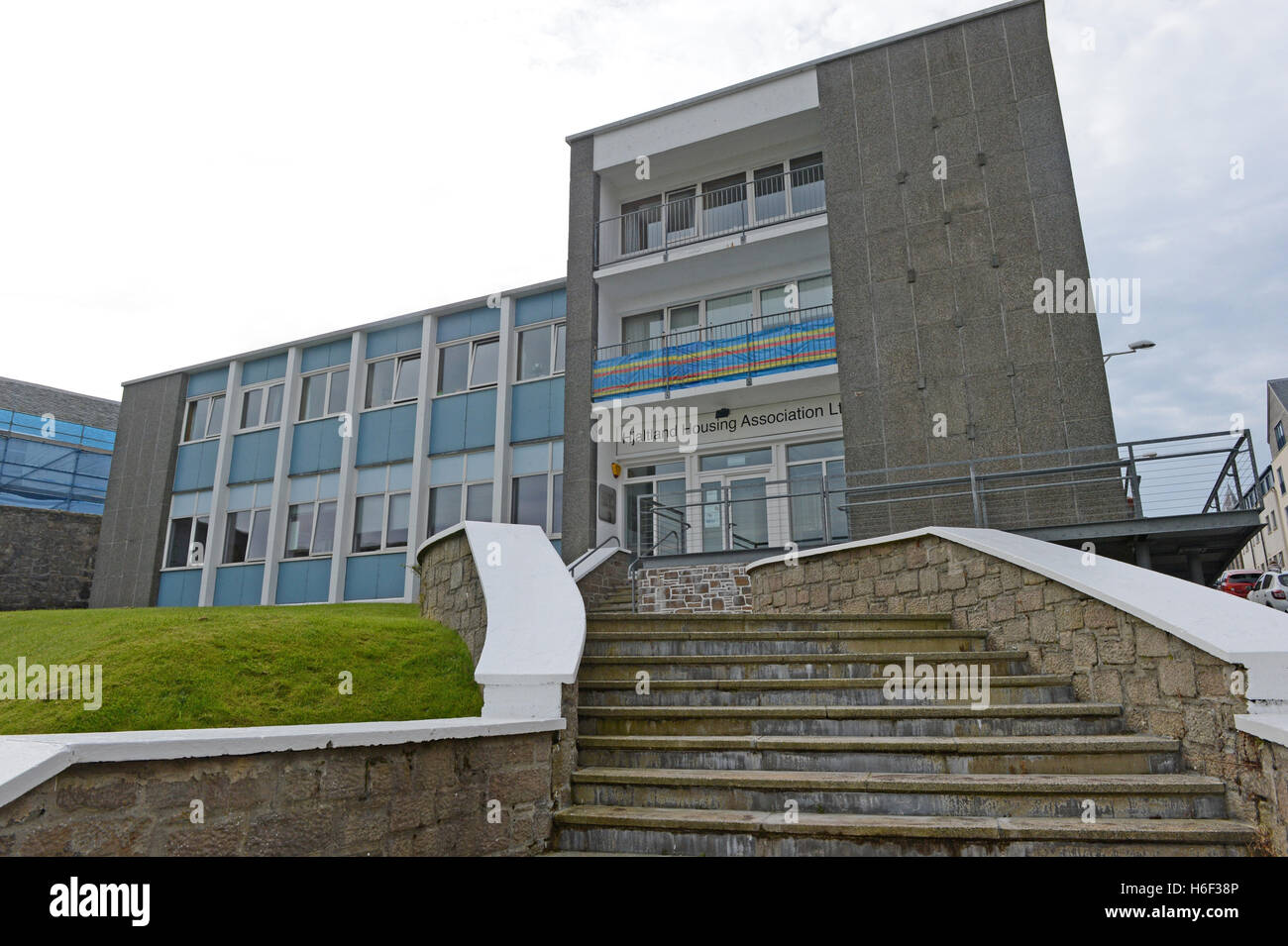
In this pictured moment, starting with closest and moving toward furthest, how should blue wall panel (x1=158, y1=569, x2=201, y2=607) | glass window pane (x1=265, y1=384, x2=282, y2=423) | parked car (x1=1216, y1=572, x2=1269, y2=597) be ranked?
blue wall panel (x1=158, y1=569, x2=201, y2=607) < glass window pane (x1=265, y1=384, x2=282, y2=423) < parked car (x1=1216, y1=572, x2=1269, y2=597)

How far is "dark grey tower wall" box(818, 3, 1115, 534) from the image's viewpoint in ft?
39.2

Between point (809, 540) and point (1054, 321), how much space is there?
493cm

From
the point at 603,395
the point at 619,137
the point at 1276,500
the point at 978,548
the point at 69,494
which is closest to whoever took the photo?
the point at 978,548

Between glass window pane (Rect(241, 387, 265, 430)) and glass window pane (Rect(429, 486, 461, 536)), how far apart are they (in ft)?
21.0

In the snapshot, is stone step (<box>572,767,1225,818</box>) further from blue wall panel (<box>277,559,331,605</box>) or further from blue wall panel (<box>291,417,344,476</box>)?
blue wall panel (<box>291,417,344,476</box>)

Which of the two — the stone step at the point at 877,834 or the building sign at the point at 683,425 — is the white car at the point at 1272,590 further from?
the stone step at the point at 877,834

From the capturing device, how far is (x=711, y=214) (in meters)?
16.2

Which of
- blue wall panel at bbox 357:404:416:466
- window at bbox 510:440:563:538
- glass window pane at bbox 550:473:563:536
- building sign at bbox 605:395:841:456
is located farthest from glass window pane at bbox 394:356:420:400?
building sign at bbox 605:395:841:456

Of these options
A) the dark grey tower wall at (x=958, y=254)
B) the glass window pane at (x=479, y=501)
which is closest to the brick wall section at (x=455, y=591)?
Answer: the dark grey tower wall at (x=958, y=254)

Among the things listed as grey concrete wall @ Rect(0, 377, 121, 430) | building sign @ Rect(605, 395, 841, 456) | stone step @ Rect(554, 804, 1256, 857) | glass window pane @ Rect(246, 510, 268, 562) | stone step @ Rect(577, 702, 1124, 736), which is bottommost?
stone step @ Rect(554, 804, 1256, 857)
